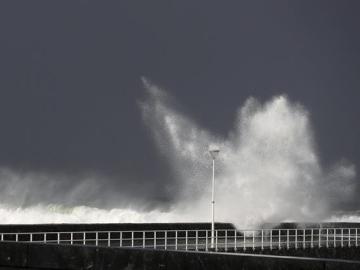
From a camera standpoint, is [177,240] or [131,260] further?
[177,240]

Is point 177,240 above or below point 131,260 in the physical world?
above

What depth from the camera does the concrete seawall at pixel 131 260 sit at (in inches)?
396

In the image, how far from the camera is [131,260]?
11141 mm

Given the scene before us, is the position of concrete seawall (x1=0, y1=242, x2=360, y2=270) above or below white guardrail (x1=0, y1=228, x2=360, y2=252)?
below

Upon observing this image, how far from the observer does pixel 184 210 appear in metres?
A: 73.7

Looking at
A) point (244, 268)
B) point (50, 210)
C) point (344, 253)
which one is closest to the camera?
point (244, 268)

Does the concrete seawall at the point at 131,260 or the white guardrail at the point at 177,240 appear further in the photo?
the white guardrail at the point at 177,240

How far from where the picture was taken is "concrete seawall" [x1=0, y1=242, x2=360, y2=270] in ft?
33.0

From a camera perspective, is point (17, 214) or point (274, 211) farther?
point (17, 214)

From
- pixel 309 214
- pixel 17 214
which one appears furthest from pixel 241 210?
pixel 17 214

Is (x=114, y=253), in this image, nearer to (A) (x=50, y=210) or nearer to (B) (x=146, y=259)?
(B) (x=146, y=259)

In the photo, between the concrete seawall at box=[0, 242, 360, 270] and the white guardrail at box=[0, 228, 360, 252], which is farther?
the white guardrail at box=[0, 228, 360, 252]

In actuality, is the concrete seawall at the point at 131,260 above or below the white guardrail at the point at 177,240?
below

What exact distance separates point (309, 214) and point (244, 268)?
190 ft
